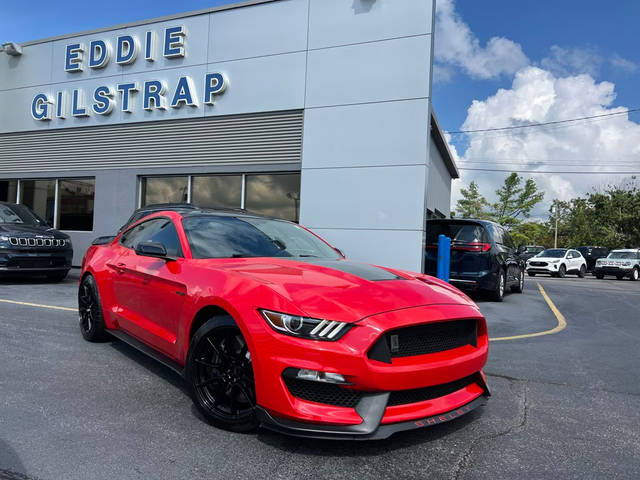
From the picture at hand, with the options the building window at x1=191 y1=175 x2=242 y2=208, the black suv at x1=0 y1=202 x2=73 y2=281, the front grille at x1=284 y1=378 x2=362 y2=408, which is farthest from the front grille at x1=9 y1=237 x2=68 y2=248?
the front grille at x1=284 y1=378 x2=362 y2=408

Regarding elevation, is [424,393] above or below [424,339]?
below

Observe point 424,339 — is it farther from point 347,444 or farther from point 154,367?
point 154,367

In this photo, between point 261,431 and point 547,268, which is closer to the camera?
point 261,431

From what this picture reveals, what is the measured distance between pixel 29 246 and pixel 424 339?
918 centimetres

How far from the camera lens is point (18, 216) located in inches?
405

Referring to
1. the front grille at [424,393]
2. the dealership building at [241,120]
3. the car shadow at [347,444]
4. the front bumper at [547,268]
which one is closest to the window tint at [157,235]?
the car shadow at [347,444]

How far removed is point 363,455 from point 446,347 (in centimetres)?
79

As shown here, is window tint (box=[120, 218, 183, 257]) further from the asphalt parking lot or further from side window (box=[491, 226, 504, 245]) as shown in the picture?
side window (box=[491, 226, 504, 245])

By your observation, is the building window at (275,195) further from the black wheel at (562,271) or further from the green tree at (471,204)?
the green tree at (471,204)

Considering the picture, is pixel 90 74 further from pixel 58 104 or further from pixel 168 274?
pixel 168 274

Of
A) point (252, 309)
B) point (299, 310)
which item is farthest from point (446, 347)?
point (252, 309)

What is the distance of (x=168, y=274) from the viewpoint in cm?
350

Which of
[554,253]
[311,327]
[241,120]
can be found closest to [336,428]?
[311,327]

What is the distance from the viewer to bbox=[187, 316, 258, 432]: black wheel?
274cm
